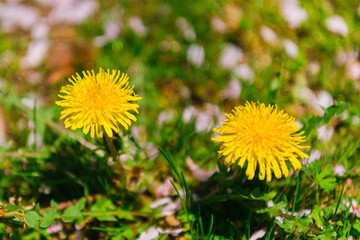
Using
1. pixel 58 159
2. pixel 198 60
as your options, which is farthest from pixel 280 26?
pixel 58 159

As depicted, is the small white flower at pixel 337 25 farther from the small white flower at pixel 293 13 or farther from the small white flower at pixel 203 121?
the small white flower at pixel 203 121

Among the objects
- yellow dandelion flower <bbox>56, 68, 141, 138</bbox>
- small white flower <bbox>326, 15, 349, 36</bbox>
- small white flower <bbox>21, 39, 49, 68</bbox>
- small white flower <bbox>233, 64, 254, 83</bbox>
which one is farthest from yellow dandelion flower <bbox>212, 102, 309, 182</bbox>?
small white flower <bbox>21, 39, 49, 68</bbox>

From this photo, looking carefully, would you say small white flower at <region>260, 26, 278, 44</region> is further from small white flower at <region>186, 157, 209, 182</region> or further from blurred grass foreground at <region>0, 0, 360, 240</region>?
small white flower at <region>186, 157, 209, 182</region>

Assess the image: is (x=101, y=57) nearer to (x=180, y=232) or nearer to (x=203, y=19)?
(x=203, y=19)

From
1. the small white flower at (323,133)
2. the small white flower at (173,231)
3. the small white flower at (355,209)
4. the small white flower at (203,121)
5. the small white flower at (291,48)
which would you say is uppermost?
the small white flower at (291,48)

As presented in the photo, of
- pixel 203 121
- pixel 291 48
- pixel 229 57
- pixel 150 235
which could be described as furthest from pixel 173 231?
pixel 291 48

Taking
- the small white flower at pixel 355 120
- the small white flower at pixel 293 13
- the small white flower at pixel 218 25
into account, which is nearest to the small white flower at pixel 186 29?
the small white flower at pixel 218 25
